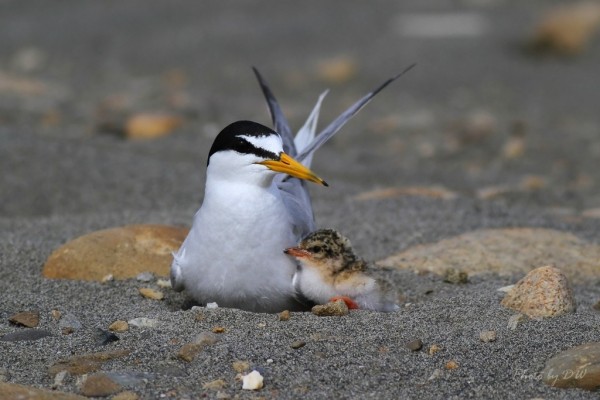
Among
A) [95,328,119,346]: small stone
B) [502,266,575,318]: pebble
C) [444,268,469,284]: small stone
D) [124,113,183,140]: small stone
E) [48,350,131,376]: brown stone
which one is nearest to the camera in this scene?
[48,350,131,376]: brown stone

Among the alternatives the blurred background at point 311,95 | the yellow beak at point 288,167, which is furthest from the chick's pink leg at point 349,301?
the blurred background at point 311,95

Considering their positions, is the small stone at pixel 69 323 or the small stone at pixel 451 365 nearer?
the small stone at pixel 451 365

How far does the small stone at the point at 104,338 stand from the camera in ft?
12.2

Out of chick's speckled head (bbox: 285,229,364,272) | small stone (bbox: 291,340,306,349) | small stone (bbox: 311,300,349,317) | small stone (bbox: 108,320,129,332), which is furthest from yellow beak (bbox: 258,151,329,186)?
small stone (bbox: 108,320,129,332)

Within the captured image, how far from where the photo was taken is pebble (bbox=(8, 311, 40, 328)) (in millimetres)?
3938

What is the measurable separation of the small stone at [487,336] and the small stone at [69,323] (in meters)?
1.47

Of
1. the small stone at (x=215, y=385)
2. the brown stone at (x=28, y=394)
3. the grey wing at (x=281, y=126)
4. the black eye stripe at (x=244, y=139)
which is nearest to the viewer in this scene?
A: the brown stone at (x=28, y=394)

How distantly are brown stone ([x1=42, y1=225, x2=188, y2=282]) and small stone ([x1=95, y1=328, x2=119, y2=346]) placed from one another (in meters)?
0.90

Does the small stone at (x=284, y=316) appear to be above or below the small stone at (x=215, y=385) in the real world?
above

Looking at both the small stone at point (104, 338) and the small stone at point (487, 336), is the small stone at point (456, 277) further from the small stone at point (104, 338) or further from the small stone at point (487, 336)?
the small stone at point (104, 338)

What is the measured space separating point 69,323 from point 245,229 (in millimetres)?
761

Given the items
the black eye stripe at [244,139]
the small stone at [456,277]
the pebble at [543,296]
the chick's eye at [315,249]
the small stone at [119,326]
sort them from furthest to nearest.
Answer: the small stone at [456,277] < the chick's eye at [315,249] < the black eye stripe at [244,139] < the pebble at [543,296] < the small stone at [119,326]

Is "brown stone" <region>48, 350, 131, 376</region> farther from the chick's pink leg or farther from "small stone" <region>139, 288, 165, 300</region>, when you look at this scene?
the chick's pink leg

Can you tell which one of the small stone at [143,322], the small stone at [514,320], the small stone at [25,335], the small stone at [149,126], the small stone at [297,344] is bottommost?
the small stone at [514,320]
